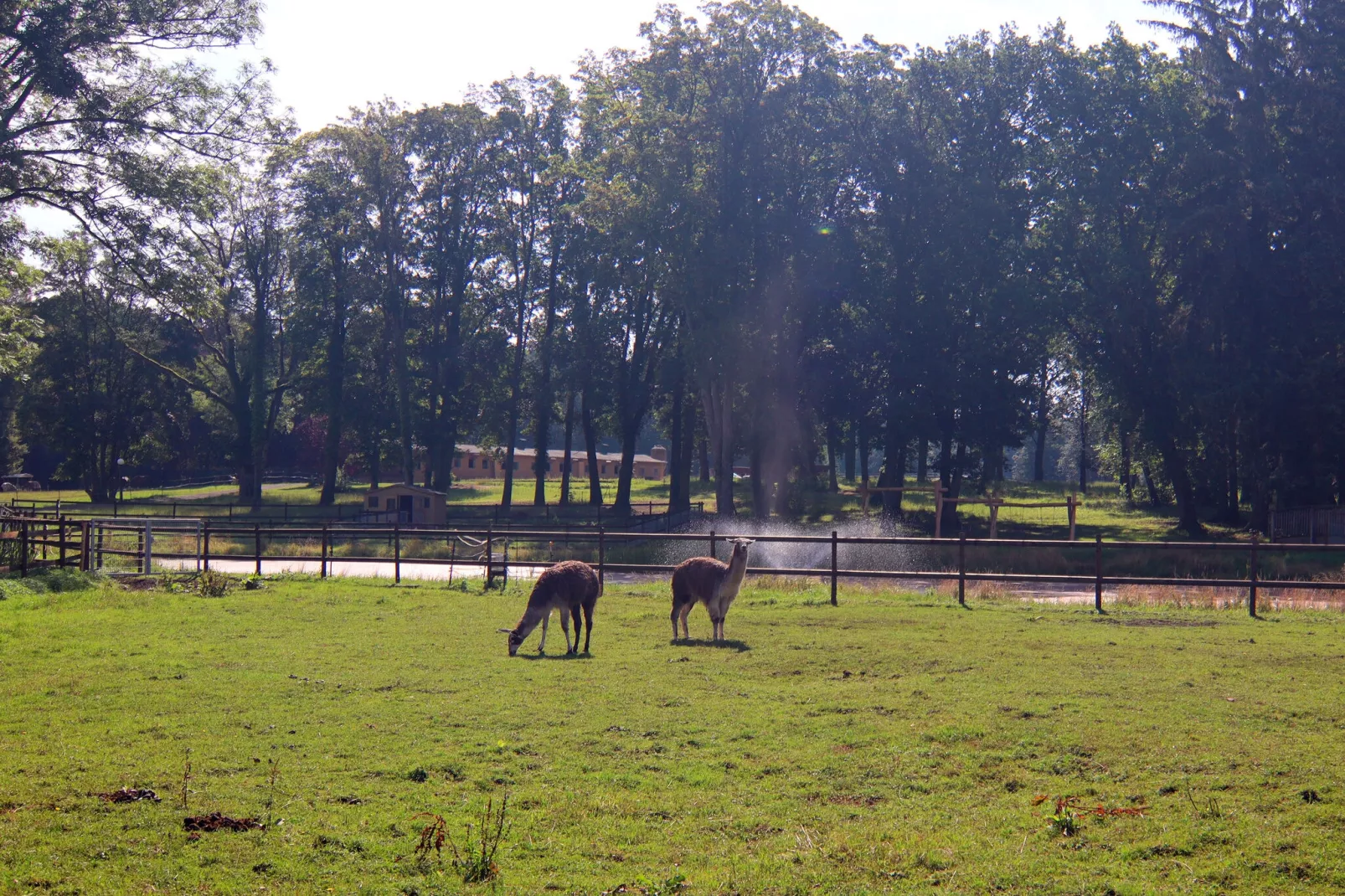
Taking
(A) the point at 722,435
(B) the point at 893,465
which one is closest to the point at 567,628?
(A) the point at 722,435

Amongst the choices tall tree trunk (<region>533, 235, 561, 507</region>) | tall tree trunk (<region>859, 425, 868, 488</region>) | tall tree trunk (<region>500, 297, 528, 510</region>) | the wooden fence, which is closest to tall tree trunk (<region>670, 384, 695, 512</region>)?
the wooden fence

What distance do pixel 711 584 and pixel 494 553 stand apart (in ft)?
69.9

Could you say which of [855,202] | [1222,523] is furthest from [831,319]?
[1222,523]

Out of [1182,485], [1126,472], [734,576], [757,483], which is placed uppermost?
[1126,472]

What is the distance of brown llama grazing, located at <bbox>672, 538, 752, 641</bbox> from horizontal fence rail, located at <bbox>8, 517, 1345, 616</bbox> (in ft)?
15.9

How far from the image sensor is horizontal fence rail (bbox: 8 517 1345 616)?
76.8ft

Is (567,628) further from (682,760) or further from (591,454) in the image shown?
(591,454)

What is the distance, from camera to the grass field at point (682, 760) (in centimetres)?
631

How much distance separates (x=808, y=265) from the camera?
1903 inches

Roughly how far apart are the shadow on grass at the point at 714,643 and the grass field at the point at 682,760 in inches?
10.6

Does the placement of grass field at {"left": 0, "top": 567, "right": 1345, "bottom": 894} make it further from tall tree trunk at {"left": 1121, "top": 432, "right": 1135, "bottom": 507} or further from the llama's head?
tall tree trunk at {"left": 1121, "top": 432, "right": 1135, "bottom": 507}

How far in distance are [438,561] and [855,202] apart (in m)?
34.9

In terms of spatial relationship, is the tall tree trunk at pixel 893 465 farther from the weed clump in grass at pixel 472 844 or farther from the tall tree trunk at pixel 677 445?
the weed clump in grass at pixel 472 844

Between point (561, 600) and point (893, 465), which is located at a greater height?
point (893, 465)
